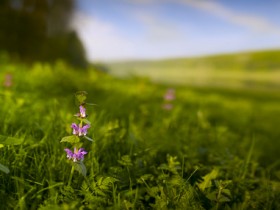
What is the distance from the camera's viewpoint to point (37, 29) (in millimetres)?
15188

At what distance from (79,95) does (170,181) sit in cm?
74

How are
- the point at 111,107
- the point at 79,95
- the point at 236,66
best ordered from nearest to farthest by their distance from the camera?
the point at 79,95 < the point at 111,107 < the point at 236,66

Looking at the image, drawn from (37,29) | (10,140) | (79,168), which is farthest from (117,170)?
(37,29)

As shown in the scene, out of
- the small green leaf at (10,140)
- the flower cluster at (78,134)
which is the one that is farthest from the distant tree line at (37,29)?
the flower cluster at (78,134)

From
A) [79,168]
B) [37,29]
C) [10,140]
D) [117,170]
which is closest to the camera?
[79,168]

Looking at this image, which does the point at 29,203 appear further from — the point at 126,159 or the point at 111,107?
the point at 111,107

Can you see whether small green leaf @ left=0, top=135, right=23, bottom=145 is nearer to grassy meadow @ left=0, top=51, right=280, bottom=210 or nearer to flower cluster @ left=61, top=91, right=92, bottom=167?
grassy meadow @ left=0, top=51, right=280, bottom=210

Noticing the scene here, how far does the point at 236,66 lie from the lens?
188 metres

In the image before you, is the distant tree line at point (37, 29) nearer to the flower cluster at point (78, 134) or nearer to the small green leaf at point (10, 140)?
the small green leaf at point (10, 140)

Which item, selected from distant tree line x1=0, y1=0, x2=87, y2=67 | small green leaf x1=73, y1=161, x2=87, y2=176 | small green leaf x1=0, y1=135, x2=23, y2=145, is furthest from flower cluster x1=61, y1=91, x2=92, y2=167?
distant tree line x1=0, y1=0, x2=87, y2=67

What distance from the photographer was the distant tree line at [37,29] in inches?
564

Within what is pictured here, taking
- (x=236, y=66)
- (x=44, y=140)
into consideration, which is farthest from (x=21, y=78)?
(x=236, y=66)

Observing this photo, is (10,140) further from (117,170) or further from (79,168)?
(117,170)

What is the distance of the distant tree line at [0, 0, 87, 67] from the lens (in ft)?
47.0
